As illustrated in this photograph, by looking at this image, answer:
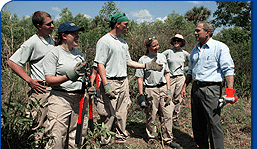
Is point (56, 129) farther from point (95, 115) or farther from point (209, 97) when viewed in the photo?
point (95, 115)

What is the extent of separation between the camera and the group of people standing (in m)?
2.30

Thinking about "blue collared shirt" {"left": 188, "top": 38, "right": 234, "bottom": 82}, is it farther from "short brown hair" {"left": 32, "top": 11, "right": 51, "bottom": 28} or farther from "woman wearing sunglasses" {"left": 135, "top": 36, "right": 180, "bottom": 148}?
"short brown hair" {"left": 32, "top": 11, "right": 51, "bottom": 28}

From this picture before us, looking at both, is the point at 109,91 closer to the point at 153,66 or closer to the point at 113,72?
the point at 113,72

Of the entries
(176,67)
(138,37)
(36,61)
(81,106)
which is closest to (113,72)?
(81,106)

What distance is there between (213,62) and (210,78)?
241mm

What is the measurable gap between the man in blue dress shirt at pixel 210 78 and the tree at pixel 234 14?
46.7 ft

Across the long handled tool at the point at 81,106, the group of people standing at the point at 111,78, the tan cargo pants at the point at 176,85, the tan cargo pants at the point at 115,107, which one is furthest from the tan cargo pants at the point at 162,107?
the long handled tool at the point at 81,106

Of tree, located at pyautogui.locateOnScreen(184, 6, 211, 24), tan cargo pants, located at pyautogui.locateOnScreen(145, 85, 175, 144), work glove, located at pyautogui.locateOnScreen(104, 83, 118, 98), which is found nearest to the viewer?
work glove, located at pyautogui.locateOnScreen(104, 83, 118, 98)

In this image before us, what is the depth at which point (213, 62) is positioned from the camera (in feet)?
9.40

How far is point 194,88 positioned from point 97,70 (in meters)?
1.59

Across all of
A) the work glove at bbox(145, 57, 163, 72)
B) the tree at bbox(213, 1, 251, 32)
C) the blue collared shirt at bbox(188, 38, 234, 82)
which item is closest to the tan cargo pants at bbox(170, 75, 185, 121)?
the work glove at bbox(145, 57, 163, 72)

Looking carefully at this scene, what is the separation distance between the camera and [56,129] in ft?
7.40

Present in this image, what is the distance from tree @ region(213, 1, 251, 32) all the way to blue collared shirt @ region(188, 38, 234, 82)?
14.2m

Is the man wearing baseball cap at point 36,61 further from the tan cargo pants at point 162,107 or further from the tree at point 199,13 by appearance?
the tree at point 199,13
